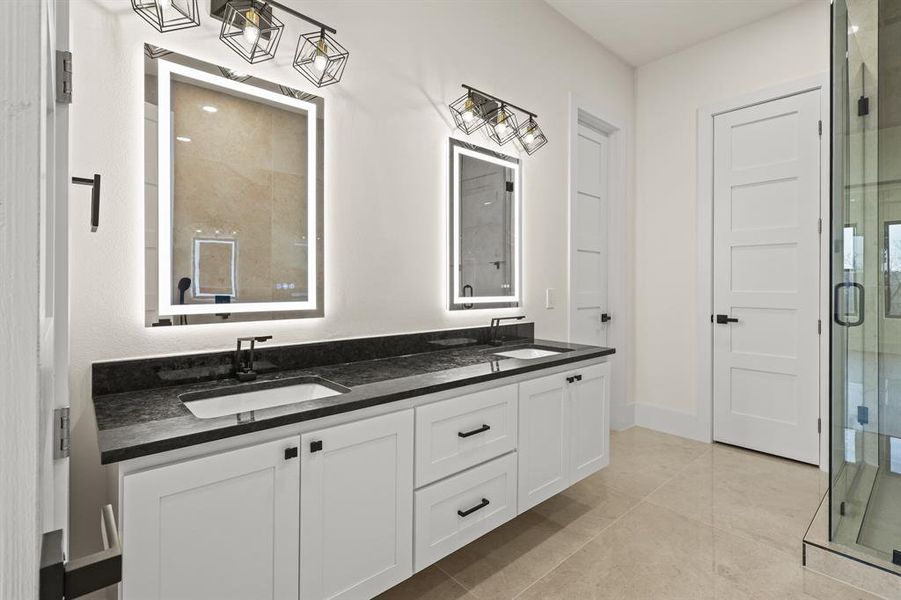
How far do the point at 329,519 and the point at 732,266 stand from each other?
3.30 meters

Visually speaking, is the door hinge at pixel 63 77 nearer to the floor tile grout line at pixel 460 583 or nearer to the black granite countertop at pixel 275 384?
the black granite countertop at pixel 275 384

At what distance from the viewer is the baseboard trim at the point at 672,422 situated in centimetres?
353

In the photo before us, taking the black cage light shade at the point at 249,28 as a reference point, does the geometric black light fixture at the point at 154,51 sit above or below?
below

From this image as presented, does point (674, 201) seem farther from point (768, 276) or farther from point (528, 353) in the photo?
point (528, 353)

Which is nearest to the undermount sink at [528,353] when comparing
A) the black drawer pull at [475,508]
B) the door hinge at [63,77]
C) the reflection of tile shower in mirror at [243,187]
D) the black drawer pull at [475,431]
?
the black drawer pull at [475,431]

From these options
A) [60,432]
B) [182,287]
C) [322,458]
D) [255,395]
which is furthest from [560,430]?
[60,432]

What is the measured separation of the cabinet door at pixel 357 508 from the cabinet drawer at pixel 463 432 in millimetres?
72

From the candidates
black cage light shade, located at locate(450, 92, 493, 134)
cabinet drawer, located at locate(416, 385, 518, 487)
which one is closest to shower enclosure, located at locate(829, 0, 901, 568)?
cabinet drawer, located at locate(416, 385, 518, 487)

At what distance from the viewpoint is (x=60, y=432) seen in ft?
2.28

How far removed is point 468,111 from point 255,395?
1762 mm

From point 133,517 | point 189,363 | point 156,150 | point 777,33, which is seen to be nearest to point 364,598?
point 133,517

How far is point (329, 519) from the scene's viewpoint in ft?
4.35

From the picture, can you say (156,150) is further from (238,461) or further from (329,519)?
(329,519)

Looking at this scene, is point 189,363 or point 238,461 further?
point 189,363
